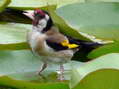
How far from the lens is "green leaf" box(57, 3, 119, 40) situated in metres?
2.07

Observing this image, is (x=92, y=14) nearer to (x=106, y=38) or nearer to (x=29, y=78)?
(x=106, y=38)

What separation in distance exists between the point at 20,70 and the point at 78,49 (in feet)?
0.96

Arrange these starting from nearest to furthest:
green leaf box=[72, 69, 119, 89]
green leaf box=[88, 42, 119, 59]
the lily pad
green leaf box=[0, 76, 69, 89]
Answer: green leaf box=[72, 69, 119, 89] → green leaf box=[0, 76, 69, 89] → green leaf box=[88, 42, 119, 59] → the lily pad

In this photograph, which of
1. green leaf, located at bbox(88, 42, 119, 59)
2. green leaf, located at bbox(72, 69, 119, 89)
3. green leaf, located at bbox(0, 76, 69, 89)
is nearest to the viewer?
green leaf, located at bbox(72, 69, 119, 89)

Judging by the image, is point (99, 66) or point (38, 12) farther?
point (38, 12)

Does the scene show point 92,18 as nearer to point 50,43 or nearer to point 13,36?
point 50,43

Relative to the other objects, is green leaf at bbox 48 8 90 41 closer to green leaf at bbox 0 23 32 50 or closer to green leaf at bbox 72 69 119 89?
green leaf at bbox 0 23 32 50

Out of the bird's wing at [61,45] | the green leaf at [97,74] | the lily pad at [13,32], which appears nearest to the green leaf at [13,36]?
the lily pad at [13,32]

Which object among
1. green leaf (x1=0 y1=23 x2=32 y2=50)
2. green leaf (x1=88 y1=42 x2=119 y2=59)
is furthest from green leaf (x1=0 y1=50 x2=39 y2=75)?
green leaf (x1=88 y1=42 x2=119 y2=59)

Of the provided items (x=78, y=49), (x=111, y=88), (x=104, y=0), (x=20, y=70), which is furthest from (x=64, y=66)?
(x=111, y=88)

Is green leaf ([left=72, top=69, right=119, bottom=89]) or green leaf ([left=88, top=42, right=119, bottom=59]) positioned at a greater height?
green leaf ([left=72, top=69, right=119, bottom=89])

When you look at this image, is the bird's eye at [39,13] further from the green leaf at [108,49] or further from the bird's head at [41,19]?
the green leaf at [108,49]

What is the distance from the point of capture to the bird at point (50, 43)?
206 centimetres

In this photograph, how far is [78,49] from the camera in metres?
2.11
